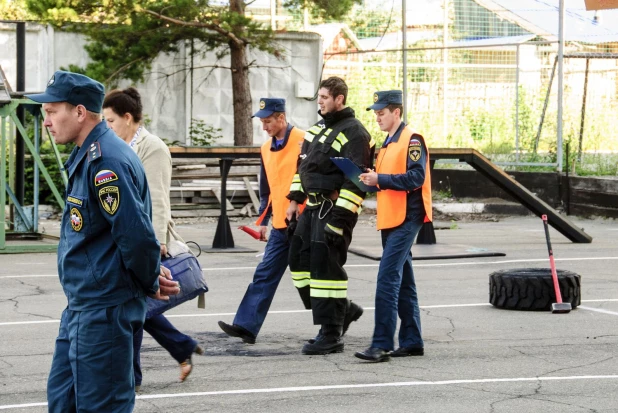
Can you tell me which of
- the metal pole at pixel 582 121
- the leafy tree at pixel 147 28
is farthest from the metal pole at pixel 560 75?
the leafy tree at pixel 147 28

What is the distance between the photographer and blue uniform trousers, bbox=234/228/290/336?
8625 millimetres

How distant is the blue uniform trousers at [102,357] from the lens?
4.28m

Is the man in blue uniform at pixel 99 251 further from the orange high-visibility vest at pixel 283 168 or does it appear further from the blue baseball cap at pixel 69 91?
the orange high-visibility vest at pixel 283 168

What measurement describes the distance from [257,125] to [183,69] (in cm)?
223

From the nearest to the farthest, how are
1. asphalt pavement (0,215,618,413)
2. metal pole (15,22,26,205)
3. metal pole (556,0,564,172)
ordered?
asphalt pavement (0,215,618,413) < metal pole (15,22,26,205) < metal pole (556,0,564,172)

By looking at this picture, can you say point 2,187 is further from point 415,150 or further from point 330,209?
point 415,150

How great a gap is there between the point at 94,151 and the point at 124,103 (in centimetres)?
228

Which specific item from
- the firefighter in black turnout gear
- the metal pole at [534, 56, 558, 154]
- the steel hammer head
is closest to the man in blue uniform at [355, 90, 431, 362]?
the firefighter in black turnout gear

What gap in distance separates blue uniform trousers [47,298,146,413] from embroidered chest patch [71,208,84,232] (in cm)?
33

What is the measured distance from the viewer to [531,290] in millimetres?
10289

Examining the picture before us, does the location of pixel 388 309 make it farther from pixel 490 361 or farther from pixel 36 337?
pixel 36 337

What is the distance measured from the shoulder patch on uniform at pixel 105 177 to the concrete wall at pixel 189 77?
1871 centimetres

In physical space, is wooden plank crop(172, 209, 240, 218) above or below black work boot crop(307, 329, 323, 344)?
above

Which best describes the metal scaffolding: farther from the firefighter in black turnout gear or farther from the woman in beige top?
the woman in beige top
